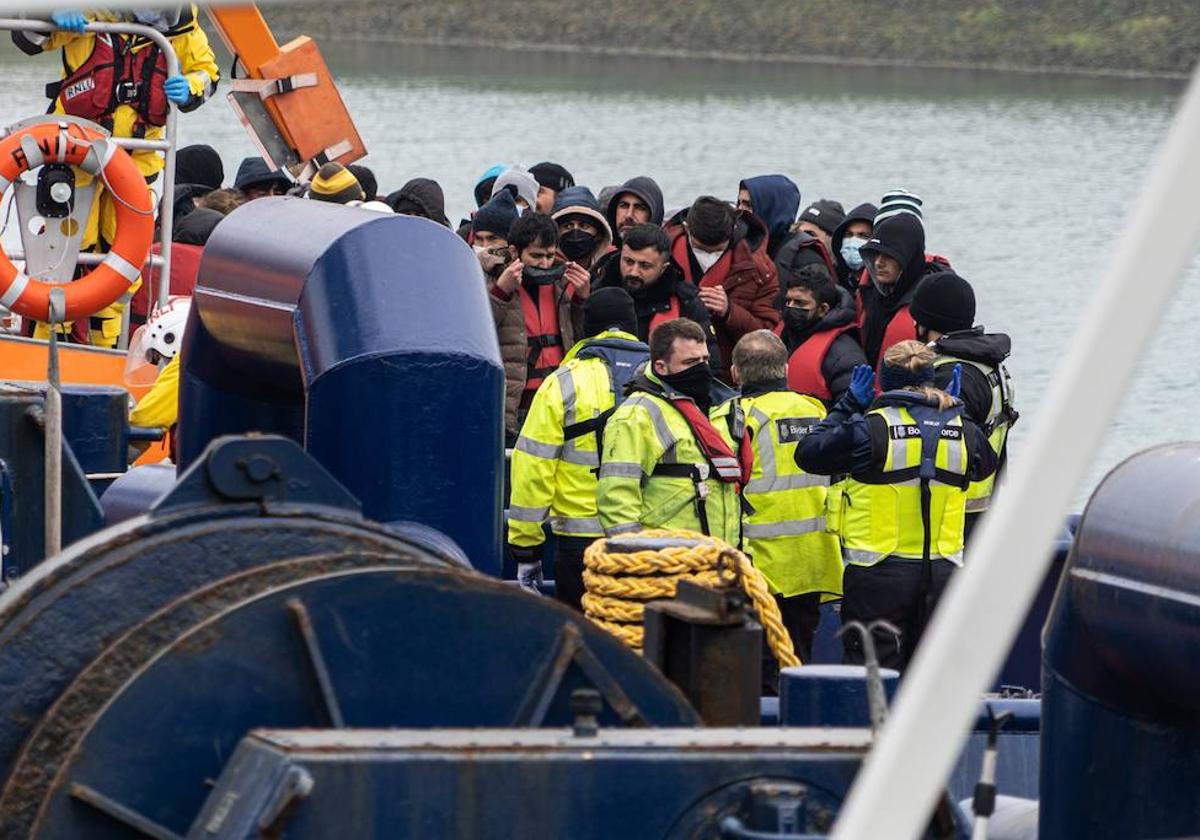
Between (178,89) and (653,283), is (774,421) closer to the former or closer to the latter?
(653,283)

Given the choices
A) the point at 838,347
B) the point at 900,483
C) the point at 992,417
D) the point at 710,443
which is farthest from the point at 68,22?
the point at 900,483

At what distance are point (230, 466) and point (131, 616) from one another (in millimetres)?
255

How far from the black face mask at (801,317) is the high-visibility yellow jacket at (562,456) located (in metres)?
1.58

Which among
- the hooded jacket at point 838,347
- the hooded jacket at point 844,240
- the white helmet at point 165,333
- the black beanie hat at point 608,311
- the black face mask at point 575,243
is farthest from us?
the hooded jacket at point 844,240

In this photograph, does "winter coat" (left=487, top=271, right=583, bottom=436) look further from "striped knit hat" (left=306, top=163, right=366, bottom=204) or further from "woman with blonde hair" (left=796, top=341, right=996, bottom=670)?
"woman with blonde hair" (left=796, top=341, right=996, bottom=670)

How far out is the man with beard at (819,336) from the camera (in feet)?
27.5

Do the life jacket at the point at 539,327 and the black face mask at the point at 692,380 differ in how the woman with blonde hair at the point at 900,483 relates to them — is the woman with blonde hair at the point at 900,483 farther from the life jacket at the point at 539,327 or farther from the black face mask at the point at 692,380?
the life jacket at the point at 539,327

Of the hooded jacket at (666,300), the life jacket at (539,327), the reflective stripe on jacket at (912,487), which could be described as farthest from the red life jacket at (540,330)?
the reflective stripe on jacket at (912,487)

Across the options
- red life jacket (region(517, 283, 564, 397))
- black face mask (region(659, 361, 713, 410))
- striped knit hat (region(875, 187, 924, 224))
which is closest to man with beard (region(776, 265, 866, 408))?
striped knit hat (region(875, 187, 924, 224))

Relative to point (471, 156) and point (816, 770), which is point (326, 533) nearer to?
point (816, 770)

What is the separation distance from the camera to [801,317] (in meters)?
8.65

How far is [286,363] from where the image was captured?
177 inches

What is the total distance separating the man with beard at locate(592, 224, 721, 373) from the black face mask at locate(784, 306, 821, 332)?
336 millimetres

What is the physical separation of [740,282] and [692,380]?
2.72 m
